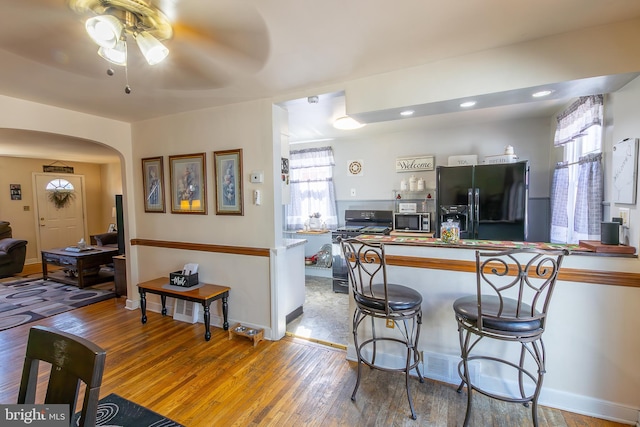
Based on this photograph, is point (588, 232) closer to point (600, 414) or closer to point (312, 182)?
point (600, 414)

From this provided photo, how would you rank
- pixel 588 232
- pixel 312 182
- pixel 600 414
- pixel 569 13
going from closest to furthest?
pixel 569 13 → pixel 600 414 → pixel 588 232 → pixel 312 182

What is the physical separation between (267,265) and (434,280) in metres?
1.57

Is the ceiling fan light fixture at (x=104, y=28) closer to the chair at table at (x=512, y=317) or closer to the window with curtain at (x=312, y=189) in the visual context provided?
the chair at table at (x=512, y=317)

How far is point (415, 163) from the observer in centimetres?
445

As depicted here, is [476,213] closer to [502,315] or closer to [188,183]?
[502,315]

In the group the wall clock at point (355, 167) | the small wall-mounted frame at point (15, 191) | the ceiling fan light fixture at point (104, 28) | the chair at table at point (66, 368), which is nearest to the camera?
the chair at table at point (66, 368)

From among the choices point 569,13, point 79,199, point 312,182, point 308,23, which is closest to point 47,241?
point 79,199

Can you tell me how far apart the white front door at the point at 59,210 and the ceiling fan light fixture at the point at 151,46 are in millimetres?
7257

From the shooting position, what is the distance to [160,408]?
195 centimetres

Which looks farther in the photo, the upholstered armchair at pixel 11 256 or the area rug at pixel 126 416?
the upholstered armchair at pixel 11 256

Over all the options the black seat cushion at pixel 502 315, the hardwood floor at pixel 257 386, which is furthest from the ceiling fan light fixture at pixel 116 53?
the black seat cushion at pixel 502 315

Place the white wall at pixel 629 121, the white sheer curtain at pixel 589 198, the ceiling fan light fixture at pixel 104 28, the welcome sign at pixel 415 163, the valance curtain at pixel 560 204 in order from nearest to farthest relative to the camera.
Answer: the ceiling fan light fixture at pixel 104 28, the white wall at pixel 629 121, the white sheer curtain at pixel 589 198, the valance curtain at pixel 560 204, the welcome sign at pixel 415 163

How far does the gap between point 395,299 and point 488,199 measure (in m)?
2.33

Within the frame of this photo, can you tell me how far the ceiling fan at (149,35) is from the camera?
1.42 metres
